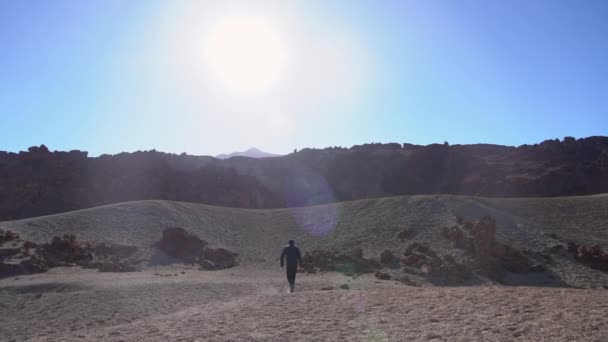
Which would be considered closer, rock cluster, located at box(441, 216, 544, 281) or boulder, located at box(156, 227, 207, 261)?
rock cluster, located at box(441, 216, 544, 281)

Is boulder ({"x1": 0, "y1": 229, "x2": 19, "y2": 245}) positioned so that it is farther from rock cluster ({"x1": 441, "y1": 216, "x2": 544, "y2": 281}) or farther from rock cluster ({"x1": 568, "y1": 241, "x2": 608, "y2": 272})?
rock cluster ({"x1": 568, "y1": 241, "x2": 608, "y2": 272})

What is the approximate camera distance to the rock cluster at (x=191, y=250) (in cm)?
2603

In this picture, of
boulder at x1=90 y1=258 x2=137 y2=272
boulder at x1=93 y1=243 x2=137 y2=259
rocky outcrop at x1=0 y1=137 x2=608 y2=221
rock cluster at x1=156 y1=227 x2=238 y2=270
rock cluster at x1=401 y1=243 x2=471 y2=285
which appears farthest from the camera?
rocky outcrop at x1=0 y1=137 x2=608 y2=221

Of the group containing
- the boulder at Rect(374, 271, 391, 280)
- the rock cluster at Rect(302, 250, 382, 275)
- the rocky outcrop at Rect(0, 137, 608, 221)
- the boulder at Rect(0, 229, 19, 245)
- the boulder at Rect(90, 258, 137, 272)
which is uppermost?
the rocky outcrop at Rect(0, 137, 608, 221)

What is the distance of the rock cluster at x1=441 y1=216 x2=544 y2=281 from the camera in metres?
21.6

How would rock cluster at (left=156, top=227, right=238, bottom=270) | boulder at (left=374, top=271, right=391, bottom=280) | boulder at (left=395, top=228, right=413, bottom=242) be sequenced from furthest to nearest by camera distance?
1. boulder at (left=395, top=228, right=413, bottom=242)
2. rock cluster at (left=156, top=227, right=238, bottom=270)
3. boulder at (left=374, top=271, right=391, bottom=280)

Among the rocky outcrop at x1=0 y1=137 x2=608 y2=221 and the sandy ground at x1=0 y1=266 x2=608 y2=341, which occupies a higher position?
the rocky outcrop at x1=0 y1=137 x2=608 y2=221

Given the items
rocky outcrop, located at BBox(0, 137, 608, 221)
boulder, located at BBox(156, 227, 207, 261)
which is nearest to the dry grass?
boulder, located at BBox(156, 227, 207, 261)

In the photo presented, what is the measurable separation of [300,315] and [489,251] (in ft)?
49.3

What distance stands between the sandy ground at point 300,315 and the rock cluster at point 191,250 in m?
8.99

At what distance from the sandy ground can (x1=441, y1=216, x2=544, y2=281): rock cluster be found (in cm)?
924

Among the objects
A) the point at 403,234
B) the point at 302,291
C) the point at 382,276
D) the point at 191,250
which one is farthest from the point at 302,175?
the point at 302,291

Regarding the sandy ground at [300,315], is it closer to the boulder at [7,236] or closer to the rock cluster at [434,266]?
the rock cluster at [434,266]

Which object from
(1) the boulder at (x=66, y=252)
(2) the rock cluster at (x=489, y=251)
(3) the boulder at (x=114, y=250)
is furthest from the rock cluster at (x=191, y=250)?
(2) the rock cluster at (x=489, y=251)
